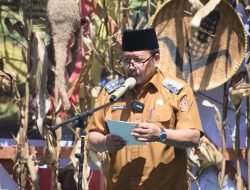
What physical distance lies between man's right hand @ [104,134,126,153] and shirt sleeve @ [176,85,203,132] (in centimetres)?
26

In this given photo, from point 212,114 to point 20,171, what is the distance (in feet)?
4.23

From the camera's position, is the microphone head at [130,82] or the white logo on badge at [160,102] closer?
the microphone head at [130,82]

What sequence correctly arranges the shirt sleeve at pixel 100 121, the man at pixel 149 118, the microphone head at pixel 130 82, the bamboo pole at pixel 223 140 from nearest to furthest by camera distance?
1. the microphone head at pixel 130 82
2. the man at pixel 149 118
3. the shirt sleeve at pixel 100 121
4. the bamboo pole at pixel 223 140

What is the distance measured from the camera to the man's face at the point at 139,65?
3.03m

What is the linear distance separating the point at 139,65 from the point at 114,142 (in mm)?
331

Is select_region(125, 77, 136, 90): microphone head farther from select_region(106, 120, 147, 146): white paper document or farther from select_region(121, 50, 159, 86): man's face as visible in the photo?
select_region(106, 120, 147, 146): white paper document

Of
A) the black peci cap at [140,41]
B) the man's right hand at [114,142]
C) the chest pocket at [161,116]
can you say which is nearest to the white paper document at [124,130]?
the man's right hand at [114,142]

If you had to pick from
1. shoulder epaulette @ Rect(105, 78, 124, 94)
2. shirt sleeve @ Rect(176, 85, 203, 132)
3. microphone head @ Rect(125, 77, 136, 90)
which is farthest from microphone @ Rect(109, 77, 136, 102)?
shirt sleeve @ Rect(176, 85, 203, 132)

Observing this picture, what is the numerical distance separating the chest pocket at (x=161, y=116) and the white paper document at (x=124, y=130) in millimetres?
157

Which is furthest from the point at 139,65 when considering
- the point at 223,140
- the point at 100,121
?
the point at 223,140

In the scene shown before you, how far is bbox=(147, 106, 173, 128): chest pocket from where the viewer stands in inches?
120

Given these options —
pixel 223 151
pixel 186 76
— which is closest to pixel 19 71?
pixel 186 76

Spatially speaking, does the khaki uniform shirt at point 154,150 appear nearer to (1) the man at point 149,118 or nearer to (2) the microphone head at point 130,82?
(1) the man at point 149,118

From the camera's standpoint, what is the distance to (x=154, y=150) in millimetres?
3072
